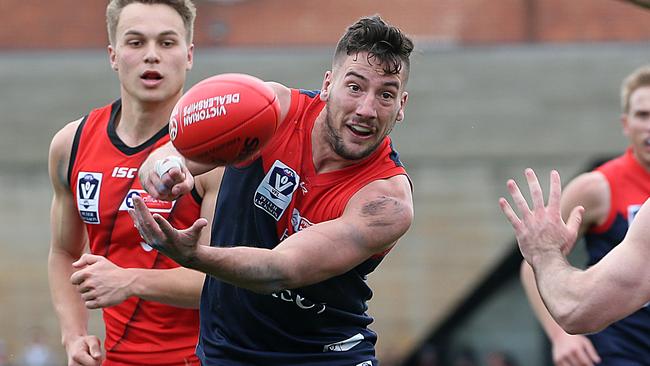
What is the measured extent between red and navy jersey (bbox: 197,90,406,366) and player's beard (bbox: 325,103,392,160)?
0.10 metres

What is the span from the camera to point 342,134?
185 inches

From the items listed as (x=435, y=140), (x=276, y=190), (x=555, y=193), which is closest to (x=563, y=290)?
(x=555, y=193)

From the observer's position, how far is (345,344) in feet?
16.3

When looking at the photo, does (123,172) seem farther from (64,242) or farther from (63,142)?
(64,242)

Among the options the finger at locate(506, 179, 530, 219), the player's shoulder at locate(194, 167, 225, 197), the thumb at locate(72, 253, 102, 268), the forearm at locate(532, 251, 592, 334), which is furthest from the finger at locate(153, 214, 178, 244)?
the forearm at locate(532, 251, 592, 334)

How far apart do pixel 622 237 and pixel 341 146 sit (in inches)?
102

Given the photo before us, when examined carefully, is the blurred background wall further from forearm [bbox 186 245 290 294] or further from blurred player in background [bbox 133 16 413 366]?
forearm [bbox 186 245 290 294]

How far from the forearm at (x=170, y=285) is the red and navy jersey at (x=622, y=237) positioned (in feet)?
8.71

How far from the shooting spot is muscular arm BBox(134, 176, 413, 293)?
406 centimetres

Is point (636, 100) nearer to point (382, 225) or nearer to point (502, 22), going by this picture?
point (382, 225)

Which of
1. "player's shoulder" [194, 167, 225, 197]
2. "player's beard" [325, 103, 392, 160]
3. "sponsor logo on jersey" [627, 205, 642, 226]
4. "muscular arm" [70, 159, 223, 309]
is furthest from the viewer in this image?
"sponsor logo on jersey" [627, 205, 642, 226]

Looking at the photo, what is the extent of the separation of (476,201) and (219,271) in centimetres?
1252

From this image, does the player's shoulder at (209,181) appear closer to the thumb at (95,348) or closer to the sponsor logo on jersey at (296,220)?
the sponsor logo on jersey at (296,220)

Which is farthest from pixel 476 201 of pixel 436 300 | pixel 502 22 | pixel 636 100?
pixel 636 100
